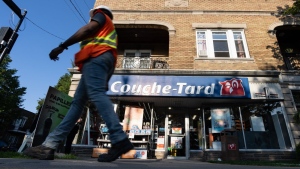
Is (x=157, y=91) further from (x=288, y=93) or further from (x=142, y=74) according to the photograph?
(x=288, y=93)

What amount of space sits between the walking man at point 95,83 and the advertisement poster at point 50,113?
499cm

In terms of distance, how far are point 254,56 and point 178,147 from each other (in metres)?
6.32

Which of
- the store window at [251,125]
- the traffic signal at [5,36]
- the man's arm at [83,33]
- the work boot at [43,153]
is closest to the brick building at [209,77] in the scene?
the store window at [251,125]

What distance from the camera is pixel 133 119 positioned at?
Result: 9844mm

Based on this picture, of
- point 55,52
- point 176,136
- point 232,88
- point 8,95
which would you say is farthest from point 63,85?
point 55,52

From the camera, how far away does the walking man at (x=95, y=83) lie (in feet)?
6.32

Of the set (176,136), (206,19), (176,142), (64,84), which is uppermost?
(64,84)

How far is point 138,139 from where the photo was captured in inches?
375

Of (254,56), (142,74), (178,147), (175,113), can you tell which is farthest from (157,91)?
(254,56)

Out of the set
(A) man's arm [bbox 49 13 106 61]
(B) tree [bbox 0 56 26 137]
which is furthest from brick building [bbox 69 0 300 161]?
(B) tree [bbox 0 56 26 137]

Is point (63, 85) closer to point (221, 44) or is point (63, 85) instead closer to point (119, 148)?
point (221, 44)

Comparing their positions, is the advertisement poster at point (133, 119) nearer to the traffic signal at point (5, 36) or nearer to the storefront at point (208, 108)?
the storefront at point (208, 108)

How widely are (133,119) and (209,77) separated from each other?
167 inches

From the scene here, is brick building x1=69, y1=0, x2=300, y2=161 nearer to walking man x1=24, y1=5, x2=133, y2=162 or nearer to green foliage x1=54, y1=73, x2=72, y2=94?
walking man x1=24, y1=5, x2=133, y2=162
